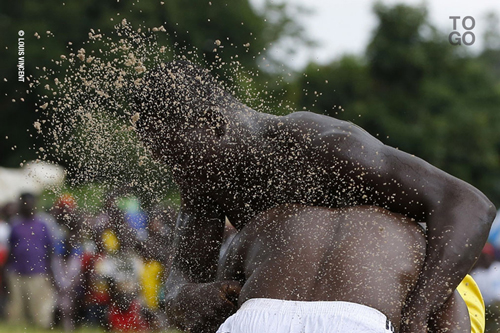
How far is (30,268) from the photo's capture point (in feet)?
28.8

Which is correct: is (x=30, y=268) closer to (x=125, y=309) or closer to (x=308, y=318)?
(x=125, y=309)

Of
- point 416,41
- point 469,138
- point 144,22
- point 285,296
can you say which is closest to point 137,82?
point 285,296

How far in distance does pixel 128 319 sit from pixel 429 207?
5.79 meters

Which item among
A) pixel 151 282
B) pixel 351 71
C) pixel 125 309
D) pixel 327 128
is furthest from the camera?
pixel 351 71

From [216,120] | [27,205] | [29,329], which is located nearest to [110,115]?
[216,120]

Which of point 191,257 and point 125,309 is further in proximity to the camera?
point 125,309

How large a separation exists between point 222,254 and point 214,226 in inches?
4.7

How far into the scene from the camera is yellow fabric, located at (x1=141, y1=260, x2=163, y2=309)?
7166mm

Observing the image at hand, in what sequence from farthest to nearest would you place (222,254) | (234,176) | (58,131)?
(58,131)
(222,254)
(234,176)

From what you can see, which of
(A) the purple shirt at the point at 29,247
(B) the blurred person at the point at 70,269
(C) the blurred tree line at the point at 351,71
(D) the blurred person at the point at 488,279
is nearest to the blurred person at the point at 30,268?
(A) the purple shirt at the point at 29,247

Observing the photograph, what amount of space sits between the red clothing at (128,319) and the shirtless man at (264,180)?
15.7ft

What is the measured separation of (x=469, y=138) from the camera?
2564 centimetres

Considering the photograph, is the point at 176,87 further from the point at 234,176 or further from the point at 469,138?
the point at 469,138

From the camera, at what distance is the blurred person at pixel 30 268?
28.2ft
